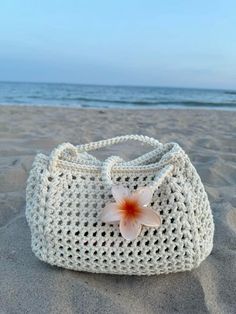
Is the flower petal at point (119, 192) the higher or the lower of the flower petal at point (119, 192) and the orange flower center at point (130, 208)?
the higher

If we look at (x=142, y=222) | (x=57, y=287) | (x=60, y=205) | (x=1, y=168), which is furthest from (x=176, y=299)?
(x=1, y=168)

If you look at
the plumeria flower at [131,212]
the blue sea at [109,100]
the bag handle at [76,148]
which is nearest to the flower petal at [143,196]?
the plumeria flower at [131,212]

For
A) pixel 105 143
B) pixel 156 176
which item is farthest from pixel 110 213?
pixel 105 143

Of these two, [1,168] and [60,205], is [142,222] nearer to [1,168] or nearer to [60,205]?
[60,205]

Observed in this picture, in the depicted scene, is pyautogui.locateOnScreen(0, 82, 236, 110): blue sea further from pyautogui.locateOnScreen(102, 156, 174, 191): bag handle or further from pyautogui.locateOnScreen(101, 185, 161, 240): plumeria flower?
pyautogui.locateOnScreen(101, 185, 161, 240): plumeria flower

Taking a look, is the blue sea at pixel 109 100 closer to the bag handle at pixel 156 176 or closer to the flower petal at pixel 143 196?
the bag handle at pixel 156 176

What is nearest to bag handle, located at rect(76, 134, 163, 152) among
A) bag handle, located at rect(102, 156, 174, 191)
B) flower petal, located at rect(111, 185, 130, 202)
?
bag handle, located at rect(102, 156, 174, 191)

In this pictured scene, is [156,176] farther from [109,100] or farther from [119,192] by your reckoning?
[109,100]
